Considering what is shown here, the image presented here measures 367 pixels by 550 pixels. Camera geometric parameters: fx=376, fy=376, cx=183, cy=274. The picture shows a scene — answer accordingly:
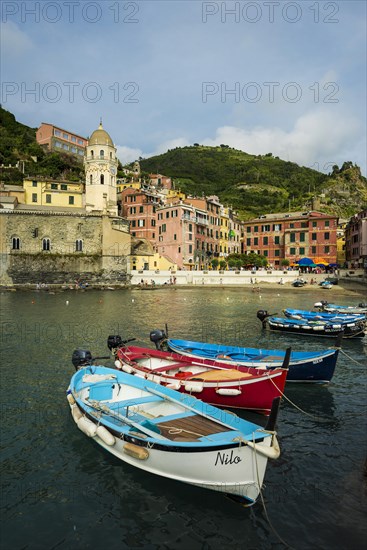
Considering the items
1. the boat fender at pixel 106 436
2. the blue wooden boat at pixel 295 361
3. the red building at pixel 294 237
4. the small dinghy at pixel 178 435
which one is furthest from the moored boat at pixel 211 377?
the red building at pixel 294 237

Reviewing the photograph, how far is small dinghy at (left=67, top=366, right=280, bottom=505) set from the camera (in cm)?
743

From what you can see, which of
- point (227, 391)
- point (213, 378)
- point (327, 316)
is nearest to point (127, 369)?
point (213, 378)

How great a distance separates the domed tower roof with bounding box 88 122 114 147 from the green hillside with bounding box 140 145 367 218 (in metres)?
52.3

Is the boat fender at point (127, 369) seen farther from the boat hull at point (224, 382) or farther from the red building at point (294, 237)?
the red building at point (294, 237)

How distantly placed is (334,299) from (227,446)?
1868 inches

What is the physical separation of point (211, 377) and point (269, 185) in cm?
15401

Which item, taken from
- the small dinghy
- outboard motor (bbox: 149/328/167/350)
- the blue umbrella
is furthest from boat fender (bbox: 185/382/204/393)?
the blue umbrella

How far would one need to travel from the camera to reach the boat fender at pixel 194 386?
12727 mm

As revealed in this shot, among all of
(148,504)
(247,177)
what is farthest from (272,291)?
(247,177)

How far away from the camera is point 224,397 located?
12555mm

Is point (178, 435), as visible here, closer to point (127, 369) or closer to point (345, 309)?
point (127, 369)

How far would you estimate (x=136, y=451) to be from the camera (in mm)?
8461

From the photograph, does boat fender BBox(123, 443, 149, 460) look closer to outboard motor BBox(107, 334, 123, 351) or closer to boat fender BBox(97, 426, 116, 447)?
boat fender BBox(97, 426, 116, 447)

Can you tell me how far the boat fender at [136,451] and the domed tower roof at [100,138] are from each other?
79.2m
